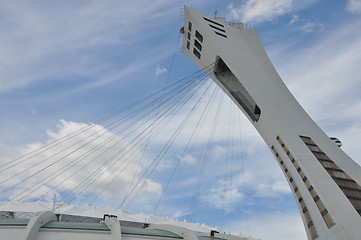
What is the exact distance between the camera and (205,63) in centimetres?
3959

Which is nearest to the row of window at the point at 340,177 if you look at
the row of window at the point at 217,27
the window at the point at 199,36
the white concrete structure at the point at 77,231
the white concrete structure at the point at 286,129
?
the white concrete structure at the point at 286,129

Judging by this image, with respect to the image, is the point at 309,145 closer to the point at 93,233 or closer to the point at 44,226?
the point at 93,233

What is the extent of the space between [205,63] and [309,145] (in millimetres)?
18445

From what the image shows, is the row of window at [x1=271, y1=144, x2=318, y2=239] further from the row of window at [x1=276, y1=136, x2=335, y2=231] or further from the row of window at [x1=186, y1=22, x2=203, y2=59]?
the row of window at [x1=186, y1=22, x2=203, y2=59]

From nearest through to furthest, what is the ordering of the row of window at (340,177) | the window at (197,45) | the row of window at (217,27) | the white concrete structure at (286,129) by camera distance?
the white concrete structure at (286,129)
the row of window at (340,177)
the row of window at (217,27)
the window at (197,45)

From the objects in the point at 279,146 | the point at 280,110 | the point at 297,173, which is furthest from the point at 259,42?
the point at 297,173

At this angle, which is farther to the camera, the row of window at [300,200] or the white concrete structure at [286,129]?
the row of window at [300,200]

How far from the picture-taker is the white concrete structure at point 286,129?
64.5 feet

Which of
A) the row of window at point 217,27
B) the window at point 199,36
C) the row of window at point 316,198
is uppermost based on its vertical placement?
the row of window at point 217,27

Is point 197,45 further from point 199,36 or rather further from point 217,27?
point 217,27

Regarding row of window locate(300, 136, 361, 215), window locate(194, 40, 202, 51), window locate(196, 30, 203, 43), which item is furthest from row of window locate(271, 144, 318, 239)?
window locate(194, 40, 202, 51)

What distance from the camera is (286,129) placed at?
26.7 m

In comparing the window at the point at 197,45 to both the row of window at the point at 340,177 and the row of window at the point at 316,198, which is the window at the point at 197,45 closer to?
the row of window at the point at 340,177

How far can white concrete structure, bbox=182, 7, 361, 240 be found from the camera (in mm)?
19672
